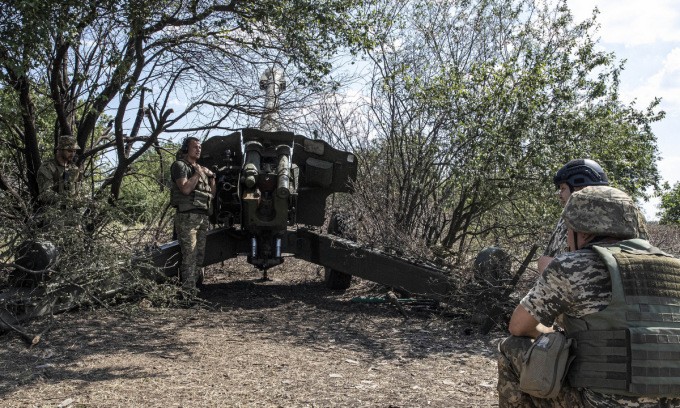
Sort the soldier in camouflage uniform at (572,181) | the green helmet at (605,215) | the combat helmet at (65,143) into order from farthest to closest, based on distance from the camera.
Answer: the combat helmet at (65,143)
the soldier in camouflage uniform at (572,181)
the green helmet at (605,215)

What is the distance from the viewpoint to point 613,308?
2846mm

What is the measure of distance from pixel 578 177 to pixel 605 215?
1284mm

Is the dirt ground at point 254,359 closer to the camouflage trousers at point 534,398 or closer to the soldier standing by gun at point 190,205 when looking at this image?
the soldier standing by gun at point 190,205

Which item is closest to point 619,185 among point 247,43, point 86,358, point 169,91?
point 247,43

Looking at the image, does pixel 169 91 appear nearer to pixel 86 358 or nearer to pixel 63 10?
pixel 63 10

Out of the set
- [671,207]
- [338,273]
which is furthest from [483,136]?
[671,207]

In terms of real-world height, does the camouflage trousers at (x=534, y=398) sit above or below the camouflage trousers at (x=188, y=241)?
below

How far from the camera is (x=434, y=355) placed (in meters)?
6.03

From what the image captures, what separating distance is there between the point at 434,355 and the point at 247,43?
4401mm

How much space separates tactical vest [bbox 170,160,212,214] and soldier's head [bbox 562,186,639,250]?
5.46 metres

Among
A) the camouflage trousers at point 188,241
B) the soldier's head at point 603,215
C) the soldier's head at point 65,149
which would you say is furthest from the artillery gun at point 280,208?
the soldier's head at point 603,215

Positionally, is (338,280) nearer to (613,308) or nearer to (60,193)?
(60,193)

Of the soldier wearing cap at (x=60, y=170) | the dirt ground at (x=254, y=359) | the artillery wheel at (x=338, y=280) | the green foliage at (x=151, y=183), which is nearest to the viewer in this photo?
the dirt ground at (x=254, y=359)

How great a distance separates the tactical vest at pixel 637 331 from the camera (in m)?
2.80
